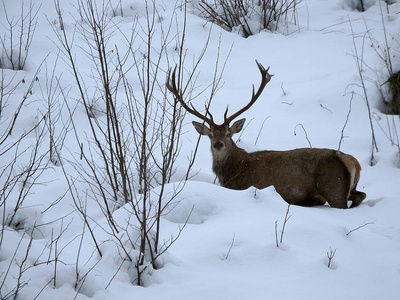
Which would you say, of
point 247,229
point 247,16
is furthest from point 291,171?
point 247,16

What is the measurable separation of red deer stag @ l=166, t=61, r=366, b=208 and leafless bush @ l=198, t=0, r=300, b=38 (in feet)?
16.4

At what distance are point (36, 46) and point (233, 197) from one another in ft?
23.1

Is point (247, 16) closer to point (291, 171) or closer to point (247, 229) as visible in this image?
point (291, 171)

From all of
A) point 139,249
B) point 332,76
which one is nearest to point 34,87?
point 332,76

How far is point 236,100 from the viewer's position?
8.99 m

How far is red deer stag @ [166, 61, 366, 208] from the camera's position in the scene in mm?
5496

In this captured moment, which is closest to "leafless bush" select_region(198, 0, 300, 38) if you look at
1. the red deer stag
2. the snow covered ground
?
the snow covered ground

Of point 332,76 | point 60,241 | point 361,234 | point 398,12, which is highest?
point 398,12

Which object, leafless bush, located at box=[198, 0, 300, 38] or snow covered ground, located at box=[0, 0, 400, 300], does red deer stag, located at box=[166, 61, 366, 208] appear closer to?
snow covered ground, located at box=[0, 0, 400, 300]

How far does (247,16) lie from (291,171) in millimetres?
6085

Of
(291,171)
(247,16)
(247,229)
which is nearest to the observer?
(247,229)

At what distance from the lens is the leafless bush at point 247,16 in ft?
35.5

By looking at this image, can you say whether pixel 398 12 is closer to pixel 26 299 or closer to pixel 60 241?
pixel 60 241

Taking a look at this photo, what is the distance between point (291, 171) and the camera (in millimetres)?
5809
